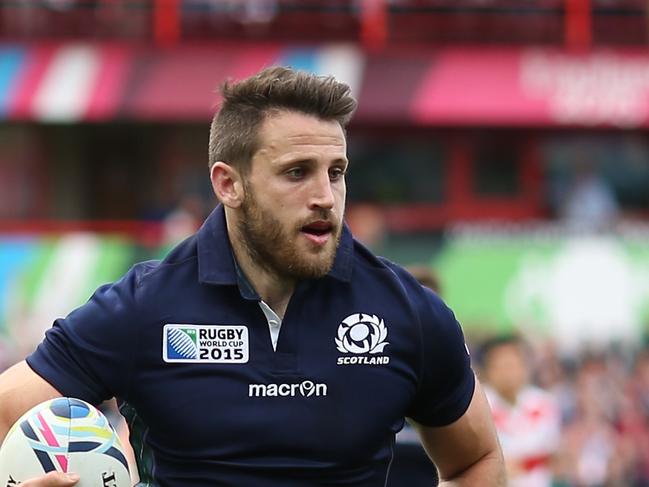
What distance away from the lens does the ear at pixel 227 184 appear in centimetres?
470

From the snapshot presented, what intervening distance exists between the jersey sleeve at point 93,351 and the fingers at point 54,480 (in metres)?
0.32

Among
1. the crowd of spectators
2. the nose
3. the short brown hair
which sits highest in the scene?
the short brown hair

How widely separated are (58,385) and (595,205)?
13.6 m

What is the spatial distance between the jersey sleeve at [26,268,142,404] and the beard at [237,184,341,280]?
400 mm

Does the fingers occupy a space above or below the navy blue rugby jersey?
below

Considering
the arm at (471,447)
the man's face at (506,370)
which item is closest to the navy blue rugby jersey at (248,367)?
the arm at (471,447)

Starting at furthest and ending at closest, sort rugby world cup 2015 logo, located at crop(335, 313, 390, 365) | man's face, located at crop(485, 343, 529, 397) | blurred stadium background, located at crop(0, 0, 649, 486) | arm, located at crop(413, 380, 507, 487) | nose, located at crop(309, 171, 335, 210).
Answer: blurred stadium background, located at crop(0, 0, 649, 486)
man's face, located at crop(485, 343, 529, 397)
arm, located at crop(413, 380, 507, 487)
rugby world cup 2015 logo, located at crop(335, 313, 390, 365)
nose, located at crop(309, 171, 335, 210)

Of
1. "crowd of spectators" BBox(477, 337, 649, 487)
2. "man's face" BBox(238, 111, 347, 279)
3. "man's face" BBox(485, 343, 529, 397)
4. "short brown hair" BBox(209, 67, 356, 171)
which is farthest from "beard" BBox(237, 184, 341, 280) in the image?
"crowd of spectators" BBox(477, 337, 649, 487)

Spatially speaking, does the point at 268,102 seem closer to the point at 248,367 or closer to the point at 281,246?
the point at 281,246

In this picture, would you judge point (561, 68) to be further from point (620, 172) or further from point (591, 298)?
point (591, 298)

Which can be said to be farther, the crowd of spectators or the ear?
the crowd of spectators

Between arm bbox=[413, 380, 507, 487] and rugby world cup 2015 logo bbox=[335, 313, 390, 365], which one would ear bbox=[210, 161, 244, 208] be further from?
arm bbox=[413, 380, 507, 487]

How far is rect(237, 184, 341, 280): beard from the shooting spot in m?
4.58

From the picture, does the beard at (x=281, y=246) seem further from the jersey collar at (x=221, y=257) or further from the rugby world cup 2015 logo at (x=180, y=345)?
the rugby world cup 2015 logo at (x=180, y=345)
